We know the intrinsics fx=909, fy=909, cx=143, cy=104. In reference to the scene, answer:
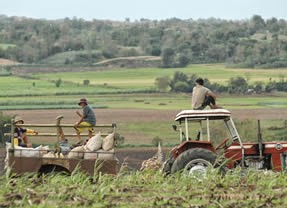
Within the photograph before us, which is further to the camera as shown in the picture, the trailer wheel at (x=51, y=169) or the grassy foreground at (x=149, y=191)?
the trailer wheel at (x=51, y=169)

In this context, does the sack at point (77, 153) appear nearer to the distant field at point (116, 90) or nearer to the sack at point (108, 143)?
the sack at point (108, 143)

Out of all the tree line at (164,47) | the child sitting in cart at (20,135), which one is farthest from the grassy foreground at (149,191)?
the tree line at (164,47)

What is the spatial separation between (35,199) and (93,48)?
103 meters

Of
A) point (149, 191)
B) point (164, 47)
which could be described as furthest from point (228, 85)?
point (149, 191)

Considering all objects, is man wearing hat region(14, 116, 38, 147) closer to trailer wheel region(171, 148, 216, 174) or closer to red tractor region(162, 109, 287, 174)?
red tractor region(162, 109, 287, 174)

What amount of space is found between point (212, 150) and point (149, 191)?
4.06m

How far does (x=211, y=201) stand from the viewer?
35.2 feet

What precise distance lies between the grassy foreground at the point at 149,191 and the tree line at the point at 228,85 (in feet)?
189

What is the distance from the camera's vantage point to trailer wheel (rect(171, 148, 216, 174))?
1487 cm

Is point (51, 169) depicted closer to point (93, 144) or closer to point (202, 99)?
point (93, 144)

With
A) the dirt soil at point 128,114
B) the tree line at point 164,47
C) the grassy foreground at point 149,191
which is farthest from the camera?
the tree line at point 164,47

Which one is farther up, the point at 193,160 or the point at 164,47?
the point at 164,47

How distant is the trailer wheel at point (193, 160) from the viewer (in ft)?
48.8

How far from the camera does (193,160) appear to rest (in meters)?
14.9
